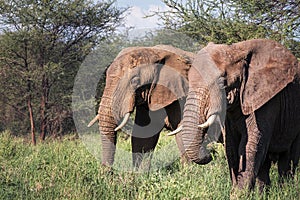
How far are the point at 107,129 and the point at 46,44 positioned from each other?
9.88 m

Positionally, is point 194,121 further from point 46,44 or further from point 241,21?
point 46,44

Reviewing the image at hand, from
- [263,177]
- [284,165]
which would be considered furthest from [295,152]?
[263,177]

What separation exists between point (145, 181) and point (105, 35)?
38.2 ft

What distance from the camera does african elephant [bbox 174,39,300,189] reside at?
3891mm

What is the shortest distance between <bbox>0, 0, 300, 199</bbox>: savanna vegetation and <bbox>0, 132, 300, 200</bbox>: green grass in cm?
1

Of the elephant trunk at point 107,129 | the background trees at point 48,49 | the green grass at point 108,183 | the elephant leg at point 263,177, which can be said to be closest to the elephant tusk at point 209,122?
the green grass at point 108,183

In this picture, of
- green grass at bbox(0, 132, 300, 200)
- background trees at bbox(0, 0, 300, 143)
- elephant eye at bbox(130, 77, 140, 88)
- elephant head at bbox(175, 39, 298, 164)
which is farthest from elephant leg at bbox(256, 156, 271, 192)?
background trees at bbox(0, 0, 300, 143)

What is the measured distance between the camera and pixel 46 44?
47.3ft

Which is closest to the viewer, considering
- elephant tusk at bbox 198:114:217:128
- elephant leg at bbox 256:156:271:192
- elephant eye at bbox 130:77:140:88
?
elephant tusk at bbox 198:114:217:128

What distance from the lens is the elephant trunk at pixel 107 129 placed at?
5074mm

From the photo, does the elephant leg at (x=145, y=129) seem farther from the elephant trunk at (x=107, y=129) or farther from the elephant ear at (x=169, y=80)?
the elephant trunk at (x=107, y=129)

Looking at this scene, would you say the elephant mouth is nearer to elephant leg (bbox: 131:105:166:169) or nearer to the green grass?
the green grass

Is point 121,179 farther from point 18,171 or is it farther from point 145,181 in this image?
point 18,171

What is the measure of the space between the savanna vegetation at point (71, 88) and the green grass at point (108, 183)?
0.04 feet
